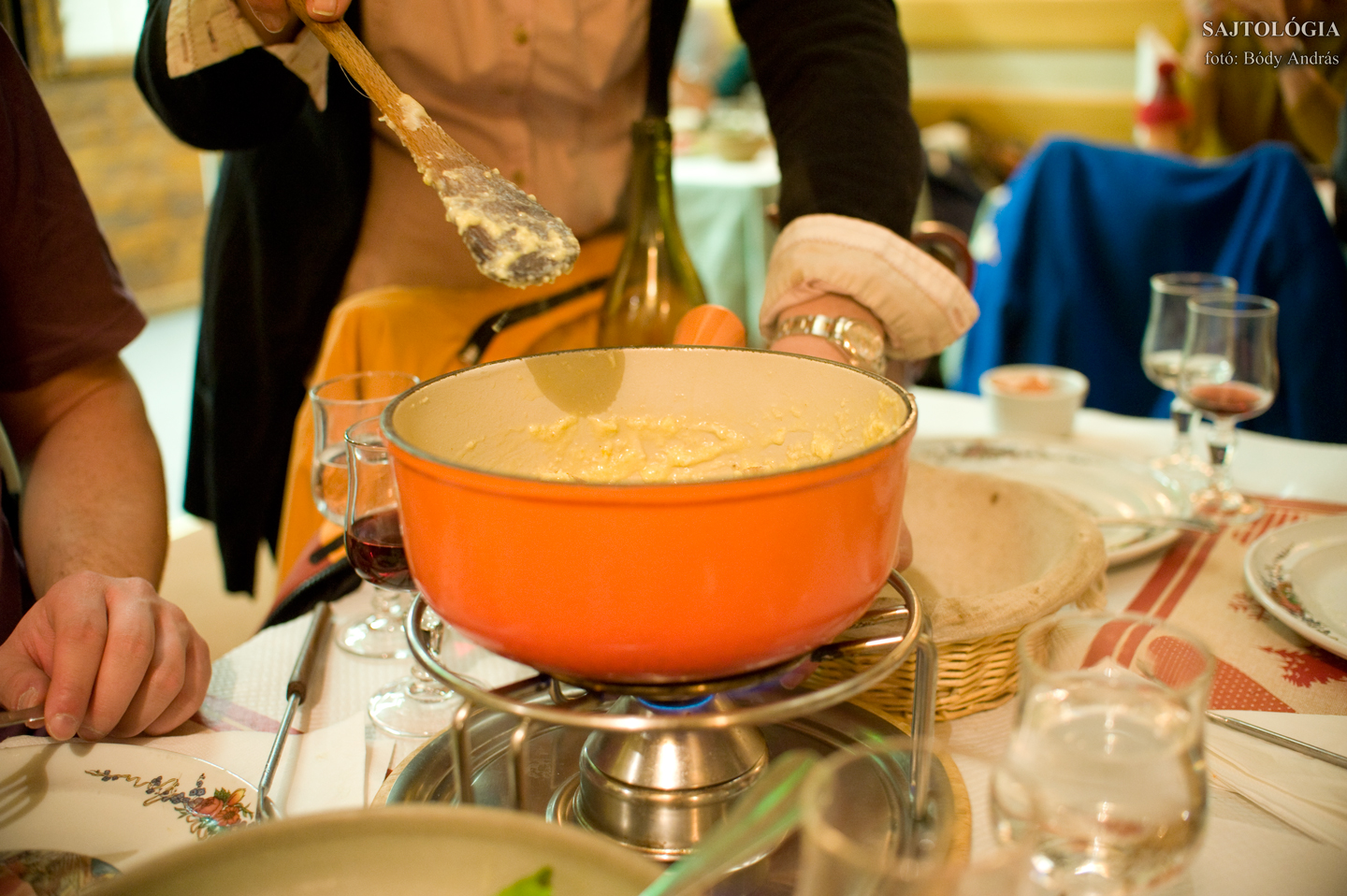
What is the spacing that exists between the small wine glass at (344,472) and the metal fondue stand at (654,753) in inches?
9.2

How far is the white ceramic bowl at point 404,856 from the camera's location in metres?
0.41

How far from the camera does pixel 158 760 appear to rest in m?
0.60

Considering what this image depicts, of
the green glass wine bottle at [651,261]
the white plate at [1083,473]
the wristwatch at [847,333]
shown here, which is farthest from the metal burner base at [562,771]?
the green glass wine bottle at [651,261]

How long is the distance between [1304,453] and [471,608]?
116 cm

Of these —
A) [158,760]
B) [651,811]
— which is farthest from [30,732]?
[651,811]

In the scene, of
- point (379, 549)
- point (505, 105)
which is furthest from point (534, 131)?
point (379, 549)

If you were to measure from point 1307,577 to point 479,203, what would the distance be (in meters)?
0.76

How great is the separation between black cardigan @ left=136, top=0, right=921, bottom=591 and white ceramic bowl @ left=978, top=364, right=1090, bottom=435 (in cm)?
37

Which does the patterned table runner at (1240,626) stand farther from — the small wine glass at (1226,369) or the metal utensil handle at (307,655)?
the metal utensil handle at (307,655)

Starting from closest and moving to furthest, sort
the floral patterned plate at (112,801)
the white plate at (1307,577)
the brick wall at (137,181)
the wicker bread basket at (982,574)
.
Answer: the floral patterned plate at (112,801), the wicker bread basket at (982,574), the white plate at (1307,577), the brick wall at (137,181)

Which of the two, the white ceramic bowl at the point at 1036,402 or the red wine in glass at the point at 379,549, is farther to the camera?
the white ceramic bowl at the point at 1036,402

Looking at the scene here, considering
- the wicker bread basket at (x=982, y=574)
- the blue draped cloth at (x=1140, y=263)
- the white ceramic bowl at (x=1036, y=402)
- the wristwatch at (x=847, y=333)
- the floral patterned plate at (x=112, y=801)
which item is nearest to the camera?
the floral patterned plate at (x=112, y=801)

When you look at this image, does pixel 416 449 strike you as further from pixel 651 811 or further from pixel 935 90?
pixel 935 90

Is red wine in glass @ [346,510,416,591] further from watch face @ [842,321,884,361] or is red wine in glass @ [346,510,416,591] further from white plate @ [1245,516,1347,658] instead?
white plate @ [1245,516,1347,658]
